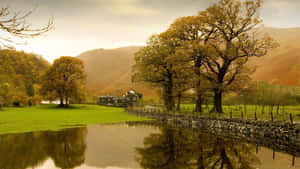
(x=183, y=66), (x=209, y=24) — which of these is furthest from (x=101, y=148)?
(x=209, y=24)

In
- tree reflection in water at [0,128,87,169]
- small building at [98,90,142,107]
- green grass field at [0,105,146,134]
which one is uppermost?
small building at [98,90,142,107]

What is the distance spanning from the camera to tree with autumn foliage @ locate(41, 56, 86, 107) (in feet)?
181

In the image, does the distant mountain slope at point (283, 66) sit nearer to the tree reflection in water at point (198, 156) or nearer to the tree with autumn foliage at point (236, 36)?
the tree with autumn foliage at point (236, 36)

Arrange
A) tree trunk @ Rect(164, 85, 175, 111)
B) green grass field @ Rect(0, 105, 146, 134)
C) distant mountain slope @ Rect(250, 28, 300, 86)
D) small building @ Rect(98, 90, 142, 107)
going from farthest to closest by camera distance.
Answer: distant mountain slope @ Rect(250, 28, 300, 86) → small building @ Rect(98, 90, 142, 107) → tree trunk @ Rect(164, 85, 175, 111) → green grass field @ Rect(0, 105, 146, 134)

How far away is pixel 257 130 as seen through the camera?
60.0 feet

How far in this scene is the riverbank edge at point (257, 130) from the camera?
14912 millimetres

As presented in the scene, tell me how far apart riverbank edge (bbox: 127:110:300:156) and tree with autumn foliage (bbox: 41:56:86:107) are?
126ft

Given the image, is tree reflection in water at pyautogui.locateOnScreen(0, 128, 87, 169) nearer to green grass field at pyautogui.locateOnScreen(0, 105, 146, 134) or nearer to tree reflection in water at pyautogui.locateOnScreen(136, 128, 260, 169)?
tree reflection in water at pyautogui.locateOnScreen(136, 128, 260, 169)

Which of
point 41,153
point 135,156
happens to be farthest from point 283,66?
point 41,153

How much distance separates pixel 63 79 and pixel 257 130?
49.3 meters

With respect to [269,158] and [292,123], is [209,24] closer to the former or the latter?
[292,123]

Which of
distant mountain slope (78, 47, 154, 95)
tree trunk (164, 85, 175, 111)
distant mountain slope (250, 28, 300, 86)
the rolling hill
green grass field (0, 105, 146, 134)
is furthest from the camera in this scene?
distant mountain slope (78, 47, 154, 95)

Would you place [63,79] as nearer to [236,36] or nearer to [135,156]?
[236,36]

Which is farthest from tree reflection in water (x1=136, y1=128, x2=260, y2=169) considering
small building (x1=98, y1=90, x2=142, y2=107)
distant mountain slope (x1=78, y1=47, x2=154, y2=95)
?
distant mountain slope (x1=78, y1=47, x2=154, y2=95)
